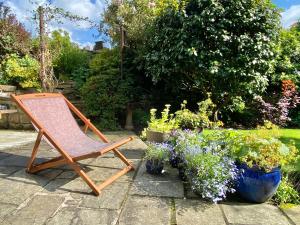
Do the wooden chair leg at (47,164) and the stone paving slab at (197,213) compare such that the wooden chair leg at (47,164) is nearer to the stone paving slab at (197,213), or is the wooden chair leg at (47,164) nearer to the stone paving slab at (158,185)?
the stone paving slab at (158,185)

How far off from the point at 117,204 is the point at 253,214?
1291mm

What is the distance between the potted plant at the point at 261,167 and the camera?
311 centimetres

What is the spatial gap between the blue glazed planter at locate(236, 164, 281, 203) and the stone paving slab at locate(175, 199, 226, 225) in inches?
14.6

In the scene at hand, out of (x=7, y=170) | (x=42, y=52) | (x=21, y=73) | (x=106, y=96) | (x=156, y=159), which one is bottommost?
(x=7, y=170)

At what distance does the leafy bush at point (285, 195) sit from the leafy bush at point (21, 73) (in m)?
6.38

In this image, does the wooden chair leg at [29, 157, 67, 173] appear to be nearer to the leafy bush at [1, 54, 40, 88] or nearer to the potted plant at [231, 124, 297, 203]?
the potted plant at [231, 124, 297, 203]

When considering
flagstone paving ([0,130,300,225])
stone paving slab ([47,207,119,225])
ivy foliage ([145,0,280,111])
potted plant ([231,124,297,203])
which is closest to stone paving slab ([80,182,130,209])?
flagstone paving ([0,130,300,225])

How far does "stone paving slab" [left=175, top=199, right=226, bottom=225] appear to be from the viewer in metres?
2.75

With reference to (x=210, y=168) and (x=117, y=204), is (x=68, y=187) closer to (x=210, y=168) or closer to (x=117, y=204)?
(x=117, y=204)

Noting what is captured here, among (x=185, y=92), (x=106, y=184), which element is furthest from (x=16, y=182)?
(x=185, y=92)

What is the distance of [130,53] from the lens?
796 cm

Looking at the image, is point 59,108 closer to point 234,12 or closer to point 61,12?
point 234,12

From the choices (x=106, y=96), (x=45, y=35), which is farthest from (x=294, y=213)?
(x=45, y=35)

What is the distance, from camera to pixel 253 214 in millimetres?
2936
